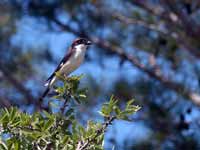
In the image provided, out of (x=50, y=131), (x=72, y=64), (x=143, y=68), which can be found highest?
(x=50, y=131)

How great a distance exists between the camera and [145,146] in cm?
685

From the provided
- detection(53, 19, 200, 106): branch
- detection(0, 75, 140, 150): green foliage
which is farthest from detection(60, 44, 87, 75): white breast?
detection(53, 19, 200, 106): branch

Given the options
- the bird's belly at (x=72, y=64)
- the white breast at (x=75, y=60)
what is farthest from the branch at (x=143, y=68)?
the bird's belly at (x=72, y=64)

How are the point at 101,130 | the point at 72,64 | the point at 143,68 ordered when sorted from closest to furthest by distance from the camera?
the point at 101,130
the point at 72,64
the point at 143,68

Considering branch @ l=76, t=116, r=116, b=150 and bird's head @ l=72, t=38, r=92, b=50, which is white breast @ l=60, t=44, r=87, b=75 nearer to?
bird's head @ l=72, t=38, r=92, b=50

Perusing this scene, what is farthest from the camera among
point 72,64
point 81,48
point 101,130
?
point 81,48

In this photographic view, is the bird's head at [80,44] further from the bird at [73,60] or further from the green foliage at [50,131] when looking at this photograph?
the green foliage at [50,131]

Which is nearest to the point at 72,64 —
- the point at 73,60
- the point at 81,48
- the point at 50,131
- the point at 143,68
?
the point at 73,60

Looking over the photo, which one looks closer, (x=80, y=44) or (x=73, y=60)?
(x=73, y=60)

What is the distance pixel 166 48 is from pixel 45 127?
5215mm

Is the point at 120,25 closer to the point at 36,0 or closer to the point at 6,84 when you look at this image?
the point at 36,0

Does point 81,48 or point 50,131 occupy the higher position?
point 50,131

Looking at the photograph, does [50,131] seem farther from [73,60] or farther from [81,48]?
[81,48]

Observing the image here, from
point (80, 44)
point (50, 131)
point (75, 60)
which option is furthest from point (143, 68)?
point (50, 131)
